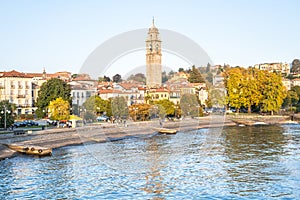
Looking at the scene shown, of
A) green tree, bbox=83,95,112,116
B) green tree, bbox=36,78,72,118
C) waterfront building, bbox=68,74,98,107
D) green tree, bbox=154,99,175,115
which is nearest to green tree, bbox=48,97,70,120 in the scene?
green tree, bbox=36,78,72,118

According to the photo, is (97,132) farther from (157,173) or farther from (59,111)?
(157,173)

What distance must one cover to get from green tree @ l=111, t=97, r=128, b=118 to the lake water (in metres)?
24.3

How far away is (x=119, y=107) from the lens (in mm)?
59656

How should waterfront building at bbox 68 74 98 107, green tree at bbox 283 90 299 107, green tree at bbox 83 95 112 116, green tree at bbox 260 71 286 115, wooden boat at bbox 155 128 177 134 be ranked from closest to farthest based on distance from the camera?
wooden boat at bbox 155 128 177 134 → green tree at bbox 83 95 112 116 → waterfront building at bbox 68 74 98 107 → green tree at bbox 260 71 286 115 → green tree at bbox 283 90 299 107

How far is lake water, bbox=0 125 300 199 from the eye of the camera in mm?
19188

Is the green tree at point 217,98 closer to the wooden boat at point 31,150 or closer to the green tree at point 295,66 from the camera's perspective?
the wooden boat at point 31,150

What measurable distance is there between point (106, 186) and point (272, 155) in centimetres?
1375

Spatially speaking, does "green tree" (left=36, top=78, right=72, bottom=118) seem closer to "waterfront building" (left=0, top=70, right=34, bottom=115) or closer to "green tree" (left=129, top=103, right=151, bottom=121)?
"waterfront building" (left=0, top=70, right=34, bottom=115)

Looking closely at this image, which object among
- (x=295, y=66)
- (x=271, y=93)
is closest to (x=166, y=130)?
(x=271, y=93)

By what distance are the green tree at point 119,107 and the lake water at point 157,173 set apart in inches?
955

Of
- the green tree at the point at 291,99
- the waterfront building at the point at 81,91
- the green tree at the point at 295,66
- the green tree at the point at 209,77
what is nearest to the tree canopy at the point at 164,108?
the waterfront building at the point at 81,91

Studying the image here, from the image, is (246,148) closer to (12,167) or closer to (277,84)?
(12,167)

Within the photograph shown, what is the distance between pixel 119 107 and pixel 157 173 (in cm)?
3666

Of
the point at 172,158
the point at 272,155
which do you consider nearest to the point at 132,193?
the point at 172,158
